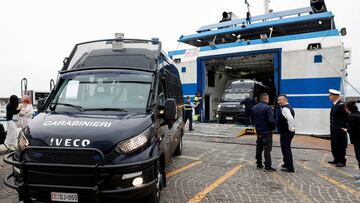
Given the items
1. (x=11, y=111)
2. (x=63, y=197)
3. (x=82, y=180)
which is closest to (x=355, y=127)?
(x=82, y=180)

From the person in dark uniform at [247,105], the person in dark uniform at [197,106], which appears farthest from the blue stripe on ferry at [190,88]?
the person in dark uniform at [247,105]

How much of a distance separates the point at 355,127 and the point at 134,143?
479 centimetres

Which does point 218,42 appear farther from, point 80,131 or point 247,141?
point 80,131

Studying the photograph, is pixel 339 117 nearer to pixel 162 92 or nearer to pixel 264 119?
pixel 264 119

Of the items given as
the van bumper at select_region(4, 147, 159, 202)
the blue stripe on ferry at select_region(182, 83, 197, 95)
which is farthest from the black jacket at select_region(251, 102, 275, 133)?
the blue stripe on ferry at select_region(182, 83, 197, 95)

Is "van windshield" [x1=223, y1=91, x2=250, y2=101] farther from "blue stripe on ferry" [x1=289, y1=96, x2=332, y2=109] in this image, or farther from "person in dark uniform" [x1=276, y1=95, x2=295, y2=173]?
"person in dark uniform" [x1=276, y1=95, x2=295, y2=173]

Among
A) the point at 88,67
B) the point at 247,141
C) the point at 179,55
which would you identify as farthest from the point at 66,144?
the point at 179,55

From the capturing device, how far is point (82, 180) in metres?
3.52

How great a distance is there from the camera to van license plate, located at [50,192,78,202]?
353cm

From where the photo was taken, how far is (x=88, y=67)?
5.17 m

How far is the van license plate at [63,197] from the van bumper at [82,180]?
0.14 ft

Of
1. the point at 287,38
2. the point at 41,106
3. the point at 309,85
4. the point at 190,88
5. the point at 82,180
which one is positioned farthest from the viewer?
the point at 190,88

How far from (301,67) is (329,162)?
5829 mm

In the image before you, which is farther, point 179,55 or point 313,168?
point 179,55
